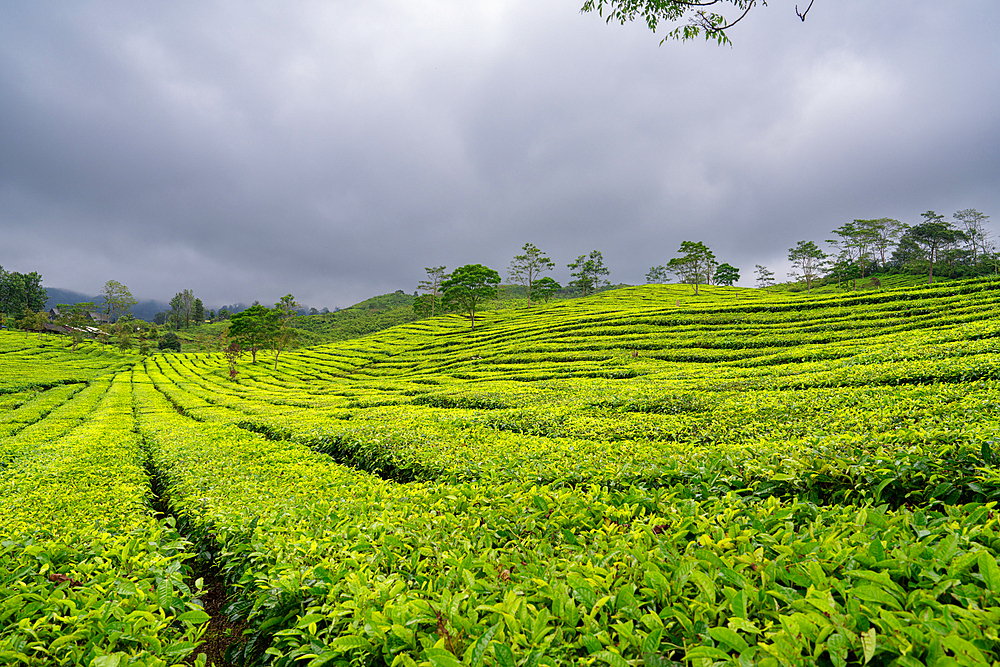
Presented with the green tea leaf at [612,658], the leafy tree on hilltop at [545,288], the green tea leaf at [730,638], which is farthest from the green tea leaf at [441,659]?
the leafy tree on hilltop at [545,288]

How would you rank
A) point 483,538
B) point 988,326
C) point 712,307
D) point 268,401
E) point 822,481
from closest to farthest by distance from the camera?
point 483,538
point 822,481
point 988,326
point 268,401
point 712,307

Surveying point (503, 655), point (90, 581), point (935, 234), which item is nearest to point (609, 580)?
point (503, 655)

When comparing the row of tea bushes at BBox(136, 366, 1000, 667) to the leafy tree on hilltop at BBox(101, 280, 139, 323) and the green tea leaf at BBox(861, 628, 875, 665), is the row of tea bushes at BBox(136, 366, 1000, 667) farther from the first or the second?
the leafy tree on hilltop at BBox(101, 280, 139, 323)

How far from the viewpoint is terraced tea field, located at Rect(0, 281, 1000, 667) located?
2.21 meters

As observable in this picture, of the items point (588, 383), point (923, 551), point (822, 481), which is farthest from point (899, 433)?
point (588, 383)

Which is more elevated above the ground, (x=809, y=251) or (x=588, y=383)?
(x=809, y=251)

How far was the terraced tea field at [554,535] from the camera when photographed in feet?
7.24

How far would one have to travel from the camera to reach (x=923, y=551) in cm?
251

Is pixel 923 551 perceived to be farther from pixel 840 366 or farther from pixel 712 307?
pixel 712 307

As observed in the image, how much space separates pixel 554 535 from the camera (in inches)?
150

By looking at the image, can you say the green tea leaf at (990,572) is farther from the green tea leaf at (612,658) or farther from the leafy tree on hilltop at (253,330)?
the leafy tree on hilltop at (253,330)

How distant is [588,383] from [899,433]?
11271 mm

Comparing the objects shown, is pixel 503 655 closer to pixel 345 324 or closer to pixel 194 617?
pixel 194 617

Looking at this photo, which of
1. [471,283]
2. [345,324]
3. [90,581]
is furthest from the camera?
[345,324]
